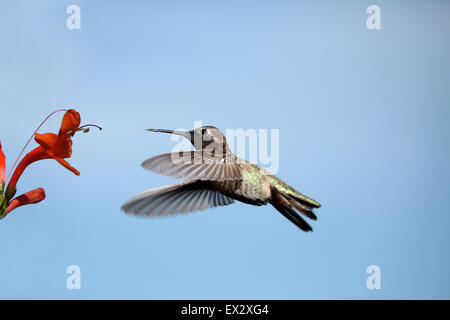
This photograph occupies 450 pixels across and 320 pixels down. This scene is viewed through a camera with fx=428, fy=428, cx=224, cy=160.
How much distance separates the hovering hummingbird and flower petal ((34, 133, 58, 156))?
2.12 ft

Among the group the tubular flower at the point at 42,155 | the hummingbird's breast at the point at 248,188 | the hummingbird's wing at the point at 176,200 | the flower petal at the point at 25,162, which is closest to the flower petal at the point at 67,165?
the tubular flower at the point at 42,155

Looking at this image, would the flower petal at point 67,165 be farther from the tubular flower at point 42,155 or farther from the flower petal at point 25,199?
the flower petal at point 25,199

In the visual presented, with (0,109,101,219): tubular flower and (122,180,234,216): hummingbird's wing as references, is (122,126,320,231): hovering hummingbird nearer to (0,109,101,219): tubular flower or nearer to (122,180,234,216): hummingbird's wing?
(122,180,234,216): hummingbird's wing

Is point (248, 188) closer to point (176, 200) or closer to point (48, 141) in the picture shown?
point (176, 200)

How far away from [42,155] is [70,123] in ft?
1.31

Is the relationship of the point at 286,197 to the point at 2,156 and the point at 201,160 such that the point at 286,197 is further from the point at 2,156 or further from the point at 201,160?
the point at 2,156

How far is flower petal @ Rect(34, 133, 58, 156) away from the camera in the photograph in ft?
8.51

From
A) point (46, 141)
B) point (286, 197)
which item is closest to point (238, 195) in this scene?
point (286, 197)

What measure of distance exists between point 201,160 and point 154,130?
18.8 inches

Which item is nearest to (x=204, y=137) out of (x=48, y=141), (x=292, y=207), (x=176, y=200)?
(x=176, y=200)

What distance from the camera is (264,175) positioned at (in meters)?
3.45

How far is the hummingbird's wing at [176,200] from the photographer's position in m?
2.49

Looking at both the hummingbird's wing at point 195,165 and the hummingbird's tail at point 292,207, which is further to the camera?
the hummingbird's tail at point 292,207

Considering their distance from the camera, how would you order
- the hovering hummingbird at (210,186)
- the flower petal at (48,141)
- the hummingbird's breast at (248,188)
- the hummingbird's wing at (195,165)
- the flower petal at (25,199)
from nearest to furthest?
the hummingbird's wing at (195,165)
the hovering hummingbird at (210,186)
the flower petal at (48,141)
the flower petal at (25,199)
the hummingbird's breast at (248,188)
